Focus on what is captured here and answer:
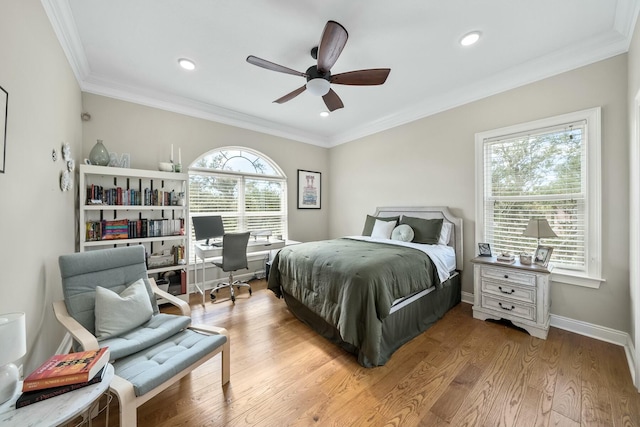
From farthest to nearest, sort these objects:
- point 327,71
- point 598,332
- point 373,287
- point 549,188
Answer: point 549,188 < point 598,332 < point 327,71 < point 373,287

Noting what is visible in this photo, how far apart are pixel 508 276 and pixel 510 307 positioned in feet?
1.05

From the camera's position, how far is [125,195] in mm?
2922

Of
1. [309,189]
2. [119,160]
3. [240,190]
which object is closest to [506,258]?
[309,189]

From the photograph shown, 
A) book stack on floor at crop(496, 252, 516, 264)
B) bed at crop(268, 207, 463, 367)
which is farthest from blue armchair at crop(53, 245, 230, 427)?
book stack on floor at crop(496, 252, 516, 264)

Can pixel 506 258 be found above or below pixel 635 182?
below

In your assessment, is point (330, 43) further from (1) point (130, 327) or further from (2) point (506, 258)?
(2) point (506, 258)

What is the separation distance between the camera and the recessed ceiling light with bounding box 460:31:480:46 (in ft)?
7.11

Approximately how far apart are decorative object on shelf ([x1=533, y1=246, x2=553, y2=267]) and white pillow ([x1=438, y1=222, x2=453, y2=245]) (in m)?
0.90

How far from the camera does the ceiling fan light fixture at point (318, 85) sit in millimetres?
2197

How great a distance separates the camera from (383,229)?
11.9ft

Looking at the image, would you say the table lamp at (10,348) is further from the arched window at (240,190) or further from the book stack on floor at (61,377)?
the arched window at (240,190)

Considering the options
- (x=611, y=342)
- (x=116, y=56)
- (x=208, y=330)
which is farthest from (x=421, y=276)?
(x=116, y=56)

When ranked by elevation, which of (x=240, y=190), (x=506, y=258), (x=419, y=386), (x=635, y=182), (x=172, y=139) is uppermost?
(x=172, y=139)

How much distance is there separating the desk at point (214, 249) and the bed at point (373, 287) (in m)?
1.04
